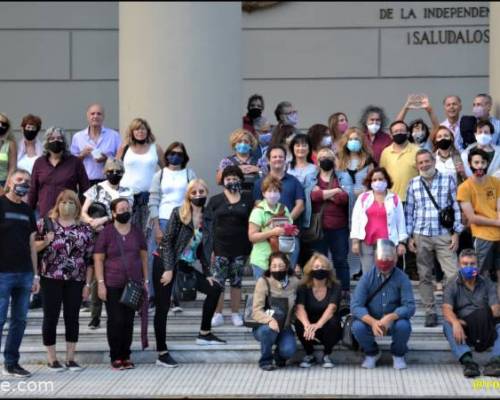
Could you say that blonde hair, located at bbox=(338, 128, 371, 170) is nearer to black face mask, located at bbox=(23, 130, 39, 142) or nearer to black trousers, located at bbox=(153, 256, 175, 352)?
black trousers, located at bbox=(153, 256, 175, 352)

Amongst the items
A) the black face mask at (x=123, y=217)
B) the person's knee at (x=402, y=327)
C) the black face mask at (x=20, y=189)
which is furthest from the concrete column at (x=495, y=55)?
the black face mask at (x=20, y=189)

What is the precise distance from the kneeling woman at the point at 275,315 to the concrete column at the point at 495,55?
4.10 metres

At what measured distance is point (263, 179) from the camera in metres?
13.1

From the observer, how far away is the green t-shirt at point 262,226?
12.8 metres

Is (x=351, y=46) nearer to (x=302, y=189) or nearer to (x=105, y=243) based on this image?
(x=302, y=189)

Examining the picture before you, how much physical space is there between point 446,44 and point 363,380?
7.19 metres

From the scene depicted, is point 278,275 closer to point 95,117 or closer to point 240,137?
point 240,137

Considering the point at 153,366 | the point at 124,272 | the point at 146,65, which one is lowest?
the point at 153,366

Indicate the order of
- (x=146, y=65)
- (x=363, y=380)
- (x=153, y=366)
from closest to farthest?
(x=363, y=380) → (x=153, y=366) → (x=146, y=65)

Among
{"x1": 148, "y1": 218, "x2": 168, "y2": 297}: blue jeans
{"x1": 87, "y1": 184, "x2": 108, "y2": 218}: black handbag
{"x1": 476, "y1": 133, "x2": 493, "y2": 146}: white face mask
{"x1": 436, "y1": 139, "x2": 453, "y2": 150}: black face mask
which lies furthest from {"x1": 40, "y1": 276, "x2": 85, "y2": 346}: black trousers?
{"x1": 476, "y1": 133, "x2": 493, "y2": 146}: white face mask

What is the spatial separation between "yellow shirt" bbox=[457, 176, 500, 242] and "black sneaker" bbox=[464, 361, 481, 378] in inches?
62.9

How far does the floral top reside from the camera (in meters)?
12.2

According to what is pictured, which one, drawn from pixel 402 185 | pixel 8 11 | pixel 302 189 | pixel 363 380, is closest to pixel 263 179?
pixel 302 189

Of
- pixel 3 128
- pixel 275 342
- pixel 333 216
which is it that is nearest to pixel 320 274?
pixel 275 342
